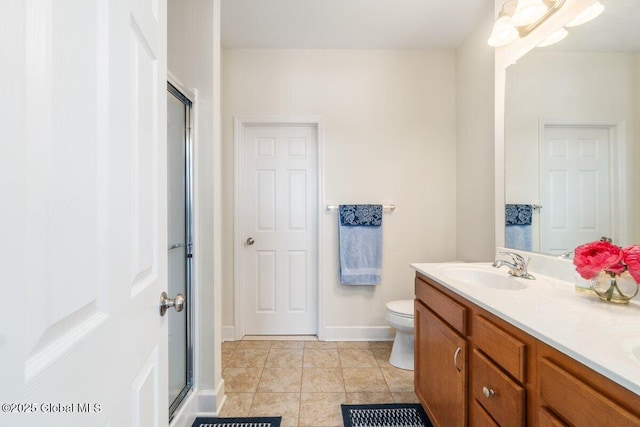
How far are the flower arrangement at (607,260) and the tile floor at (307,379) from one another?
1242 mm

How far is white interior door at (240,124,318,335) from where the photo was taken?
8.20 feet

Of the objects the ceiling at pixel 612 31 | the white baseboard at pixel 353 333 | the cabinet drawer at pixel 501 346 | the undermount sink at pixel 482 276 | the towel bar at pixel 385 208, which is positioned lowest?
the white baseboard at pixel 353 333

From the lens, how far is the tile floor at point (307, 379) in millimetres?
1599

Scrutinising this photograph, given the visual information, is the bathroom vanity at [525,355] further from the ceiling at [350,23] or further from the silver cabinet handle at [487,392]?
the ceiling at [350,23]

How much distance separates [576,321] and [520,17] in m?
1.60

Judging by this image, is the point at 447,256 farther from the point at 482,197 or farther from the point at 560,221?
→ the point at 560,221

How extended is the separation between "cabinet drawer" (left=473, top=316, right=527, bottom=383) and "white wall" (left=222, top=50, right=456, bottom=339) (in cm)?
146

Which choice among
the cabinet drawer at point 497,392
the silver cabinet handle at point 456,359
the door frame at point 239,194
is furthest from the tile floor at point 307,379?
the cabinet drawer at point 497,392

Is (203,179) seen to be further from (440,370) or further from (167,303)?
(440,370)

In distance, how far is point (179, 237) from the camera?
4.95ft

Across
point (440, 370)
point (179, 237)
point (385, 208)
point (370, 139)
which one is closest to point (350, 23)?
point (370, 139)
